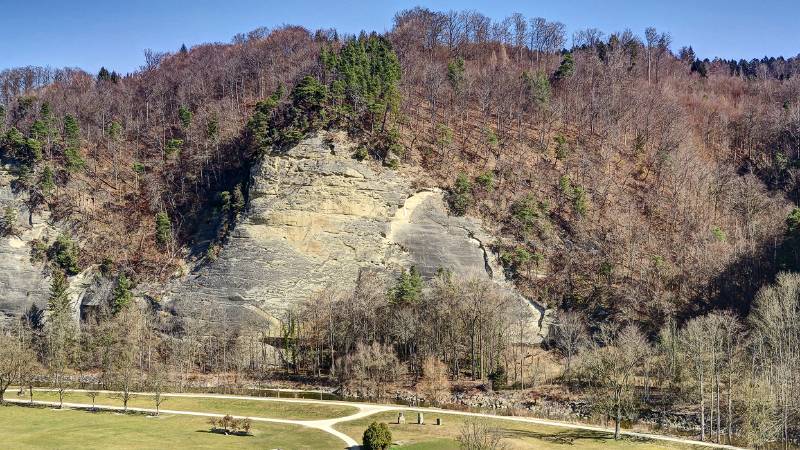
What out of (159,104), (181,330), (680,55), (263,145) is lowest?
(181,330)

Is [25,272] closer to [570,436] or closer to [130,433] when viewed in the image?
[130,433]

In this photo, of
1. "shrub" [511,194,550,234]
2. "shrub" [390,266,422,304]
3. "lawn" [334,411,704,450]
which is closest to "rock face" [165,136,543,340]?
"shrub" [511,194,550,234]

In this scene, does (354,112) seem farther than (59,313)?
Yes

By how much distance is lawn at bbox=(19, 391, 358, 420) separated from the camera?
58.1 meters

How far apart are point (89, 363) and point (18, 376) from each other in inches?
568

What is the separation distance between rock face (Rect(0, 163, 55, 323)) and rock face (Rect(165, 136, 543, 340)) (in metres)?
17.3

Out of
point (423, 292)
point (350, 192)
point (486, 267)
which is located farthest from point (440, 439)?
point (350, 192)

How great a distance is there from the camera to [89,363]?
77875 millimetres

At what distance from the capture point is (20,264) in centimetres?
8762

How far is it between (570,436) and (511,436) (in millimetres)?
4436

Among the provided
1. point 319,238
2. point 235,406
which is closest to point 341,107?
point 319,238

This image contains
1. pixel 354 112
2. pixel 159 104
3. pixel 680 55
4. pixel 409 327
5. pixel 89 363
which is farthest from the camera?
pixel 680 55

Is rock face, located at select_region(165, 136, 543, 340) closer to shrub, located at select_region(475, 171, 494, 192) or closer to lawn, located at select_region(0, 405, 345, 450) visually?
shrub, located at select_region(475, 171, 494, 192)

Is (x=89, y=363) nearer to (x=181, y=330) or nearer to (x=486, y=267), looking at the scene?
(x=181, y=330)
